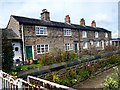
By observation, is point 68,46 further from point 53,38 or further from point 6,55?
point 6,55

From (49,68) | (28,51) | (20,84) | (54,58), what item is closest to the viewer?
(20,84)

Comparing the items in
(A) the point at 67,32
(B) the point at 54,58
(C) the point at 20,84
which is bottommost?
(C) the point at 20,84

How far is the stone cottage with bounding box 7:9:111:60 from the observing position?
44.8 feet

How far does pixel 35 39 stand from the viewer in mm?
14594

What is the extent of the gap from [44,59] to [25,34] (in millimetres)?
8966

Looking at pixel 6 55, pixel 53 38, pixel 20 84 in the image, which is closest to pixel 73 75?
Result: pixel 20 84

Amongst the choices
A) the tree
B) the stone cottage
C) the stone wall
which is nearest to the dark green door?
the stone cottage

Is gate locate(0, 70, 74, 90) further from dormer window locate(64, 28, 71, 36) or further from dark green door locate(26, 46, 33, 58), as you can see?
dormer window locate(64, 28, 71, 36)

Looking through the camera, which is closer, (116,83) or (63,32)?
(116,83)

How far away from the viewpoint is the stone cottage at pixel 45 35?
13.6 metres

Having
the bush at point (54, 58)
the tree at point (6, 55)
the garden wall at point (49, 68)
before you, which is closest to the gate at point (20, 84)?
the garden wall at point (49, 68)

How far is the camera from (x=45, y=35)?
51.8 ft

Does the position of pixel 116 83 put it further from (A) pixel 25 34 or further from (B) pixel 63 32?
(B) pixel 63 32

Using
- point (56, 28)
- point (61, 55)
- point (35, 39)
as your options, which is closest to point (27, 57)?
point (35, 39)
